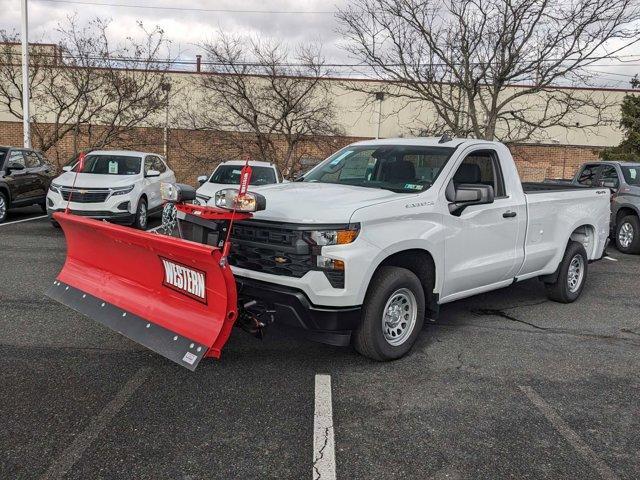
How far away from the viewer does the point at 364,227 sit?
414cm

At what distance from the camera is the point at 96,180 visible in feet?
36.4

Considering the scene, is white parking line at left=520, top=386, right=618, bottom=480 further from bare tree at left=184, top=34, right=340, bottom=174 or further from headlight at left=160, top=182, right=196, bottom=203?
bare tree at left=184, top=34, right=340, bottom=174

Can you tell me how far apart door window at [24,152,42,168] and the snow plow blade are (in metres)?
8.92

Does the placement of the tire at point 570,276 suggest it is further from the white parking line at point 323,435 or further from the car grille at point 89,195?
the car grille at point 89,195

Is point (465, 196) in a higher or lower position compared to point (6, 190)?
higher

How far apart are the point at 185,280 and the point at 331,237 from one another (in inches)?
42.6

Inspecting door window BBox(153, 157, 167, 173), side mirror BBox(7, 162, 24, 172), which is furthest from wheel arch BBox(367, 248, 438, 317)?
side mirror BBox(7, 162, 24, 172)

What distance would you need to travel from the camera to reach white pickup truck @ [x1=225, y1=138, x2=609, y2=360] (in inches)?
159

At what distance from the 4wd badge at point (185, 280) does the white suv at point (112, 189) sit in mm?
6410

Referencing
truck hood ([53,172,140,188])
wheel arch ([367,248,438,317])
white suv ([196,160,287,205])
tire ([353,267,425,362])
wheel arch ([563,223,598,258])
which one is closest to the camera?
tire ([353,267,425,362])

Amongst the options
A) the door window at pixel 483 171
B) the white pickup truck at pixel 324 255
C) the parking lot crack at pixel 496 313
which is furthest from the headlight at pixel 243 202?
the parking lot crack at pixel 496 313

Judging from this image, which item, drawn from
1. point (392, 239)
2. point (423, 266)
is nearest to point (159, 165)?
point (423, 266)

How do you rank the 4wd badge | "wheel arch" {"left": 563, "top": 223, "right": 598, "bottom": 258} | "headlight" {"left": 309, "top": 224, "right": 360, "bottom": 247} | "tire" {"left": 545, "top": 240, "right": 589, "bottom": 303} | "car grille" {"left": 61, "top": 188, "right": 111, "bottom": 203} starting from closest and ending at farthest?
the 4wd badge
"headlight" {"left": 309, "top": 224, "right": 360, "bottom": 247}
"tire" {"left": 545, "top": 240, "right": 589, "bottom": 303}
"wheel arch" {"left": 563, "top": 223, "right": 598, "bottom": 258}
"car grille" {"left": 61, "top": 188, "right": 111, "bottom": 203}

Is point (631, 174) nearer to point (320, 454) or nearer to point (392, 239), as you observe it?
point (392, 239)
